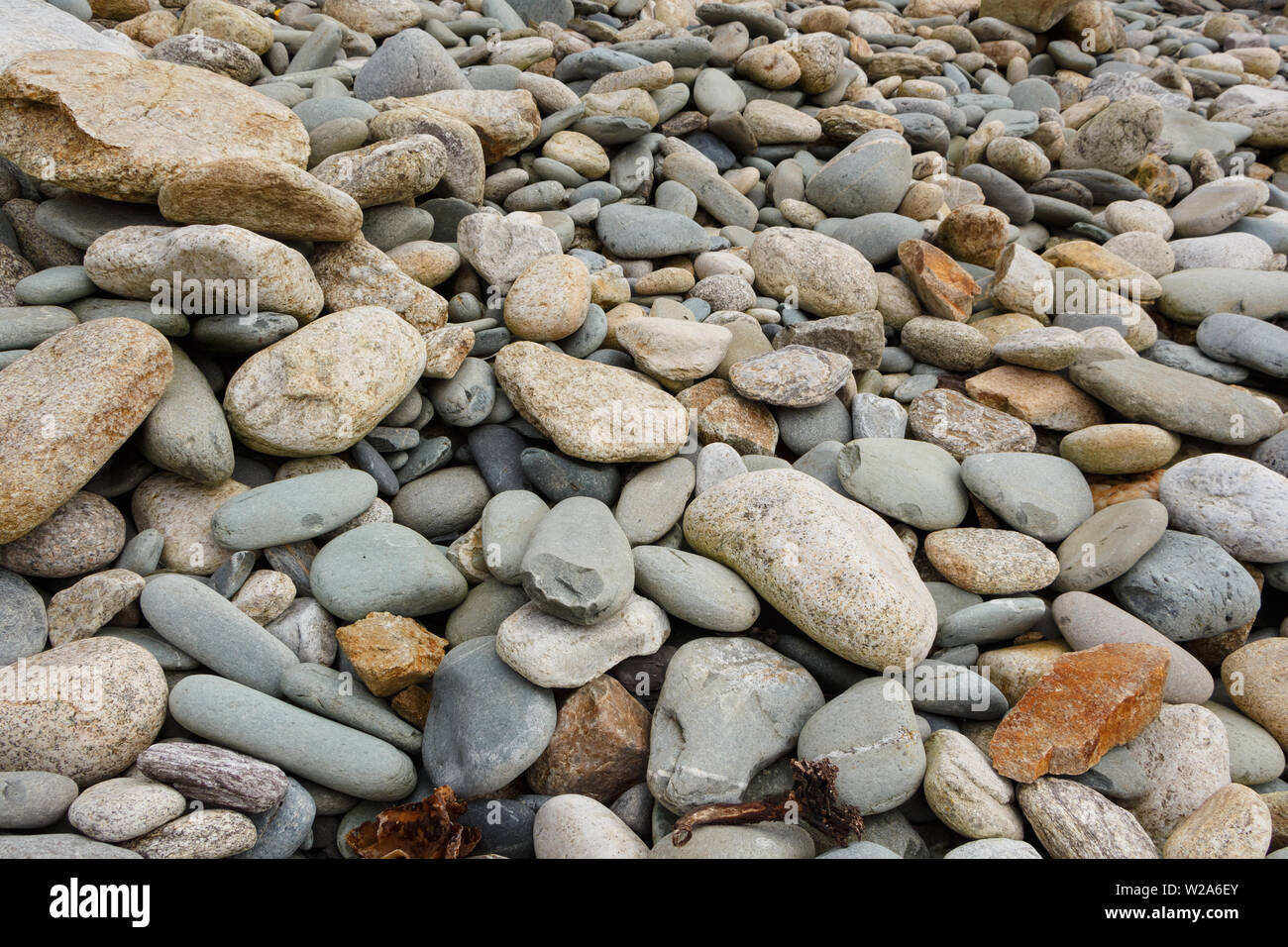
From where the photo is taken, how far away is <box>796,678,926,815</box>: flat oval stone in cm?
305

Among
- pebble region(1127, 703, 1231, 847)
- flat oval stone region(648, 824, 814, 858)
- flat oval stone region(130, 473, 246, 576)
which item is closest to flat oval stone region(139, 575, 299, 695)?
flat oval stone region(130, 473, 246, 576)

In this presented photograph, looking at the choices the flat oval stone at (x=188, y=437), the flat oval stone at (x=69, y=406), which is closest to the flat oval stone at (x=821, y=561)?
the flat oval stone at (x=188, y=437)

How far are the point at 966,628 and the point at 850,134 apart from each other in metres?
5.17

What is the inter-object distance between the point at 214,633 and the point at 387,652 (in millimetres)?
694

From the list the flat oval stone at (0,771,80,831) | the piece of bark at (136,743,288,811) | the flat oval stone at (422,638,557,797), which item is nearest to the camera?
the flat oval stone at (0,771,80,831)

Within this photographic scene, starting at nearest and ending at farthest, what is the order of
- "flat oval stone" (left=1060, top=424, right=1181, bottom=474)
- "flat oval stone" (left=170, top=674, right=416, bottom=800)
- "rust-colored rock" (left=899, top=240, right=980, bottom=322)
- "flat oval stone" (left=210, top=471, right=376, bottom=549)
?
1. "flat oval stone" (left=170, top=674, right=416, bottom=800)
2. "flat oval stone" (left=210, top=471, right=376, bottom=549)
3. "flat oval stone" (left=1060, top=424, right=1181, bottom=474)
4. "rust-colored rock" (left=899, top=240, right=980, bottom=322)

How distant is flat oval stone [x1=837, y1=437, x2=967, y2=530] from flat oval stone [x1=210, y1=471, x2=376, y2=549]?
2424mm

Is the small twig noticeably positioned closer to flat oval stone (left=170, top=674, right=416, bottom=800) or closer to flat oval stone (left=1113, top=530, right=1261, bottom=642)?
flat oval stone (left=170, top=674, right=416, bottom=800)

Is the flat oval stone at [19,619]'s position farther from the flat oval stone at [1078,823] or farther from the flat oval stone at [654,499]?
the flat oval stone at [1078,823]

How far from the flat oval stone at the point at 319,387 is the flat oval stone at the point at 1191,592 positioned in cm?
371

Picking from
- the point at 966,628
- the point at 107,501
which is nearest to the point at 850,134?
the point at 966,628

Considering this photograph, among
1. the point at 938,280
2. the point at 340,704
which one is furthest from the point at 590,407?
the point at 938,280

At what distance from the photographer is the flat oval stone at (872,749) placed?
3047 millimetres

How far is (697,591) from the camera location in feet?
11.8
